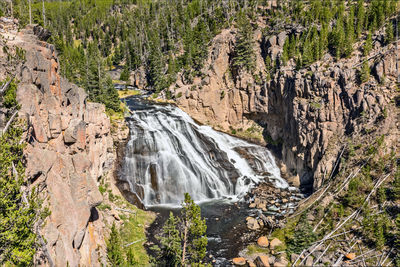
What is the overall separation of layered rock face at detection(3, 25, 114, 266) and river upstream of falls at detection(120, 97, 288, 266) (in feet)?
33.8

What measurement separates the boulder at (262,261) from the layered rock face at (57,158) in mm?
14690

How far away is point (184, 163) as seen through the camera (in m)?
43.1

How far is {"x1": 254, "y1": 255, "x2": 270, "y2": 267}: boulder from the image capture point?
26.5 meters

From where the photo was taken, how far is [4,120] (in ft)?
56.0

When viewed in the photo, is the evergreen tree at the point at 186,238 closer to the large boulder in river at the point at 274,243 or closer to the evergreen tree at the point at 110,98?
the large boulder in river at the point at 274,243

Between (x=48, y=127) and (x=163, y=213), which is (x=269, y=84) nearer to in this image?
(x=163, y=213)

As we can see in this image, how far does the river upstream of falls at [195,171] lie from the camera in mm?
35781

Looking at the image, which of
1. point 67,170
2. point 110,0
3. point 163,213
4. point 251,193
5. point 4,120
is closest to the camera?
point 4,120

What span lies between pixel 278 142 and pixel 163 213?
Result: 93.0 ft

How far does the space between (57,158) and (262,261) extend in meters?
20.5

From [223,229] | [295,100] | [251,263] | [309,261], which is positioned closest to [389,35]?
[295,100]

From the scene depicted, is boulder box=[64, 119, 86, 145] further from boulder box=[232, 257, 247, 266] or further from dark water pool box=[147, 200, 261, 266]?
boulder box=[232, 257, 247, 266]

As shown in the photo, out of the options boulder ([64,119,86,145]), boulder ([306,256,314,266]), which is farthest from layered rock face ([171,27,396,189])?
boulder ([64,119,86,145])

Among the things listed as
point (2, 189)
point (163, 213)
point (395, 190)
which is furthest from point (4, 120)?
point (395, 190)
